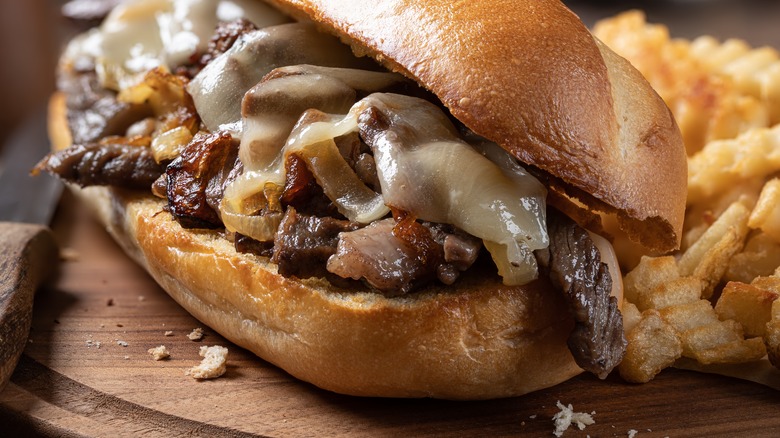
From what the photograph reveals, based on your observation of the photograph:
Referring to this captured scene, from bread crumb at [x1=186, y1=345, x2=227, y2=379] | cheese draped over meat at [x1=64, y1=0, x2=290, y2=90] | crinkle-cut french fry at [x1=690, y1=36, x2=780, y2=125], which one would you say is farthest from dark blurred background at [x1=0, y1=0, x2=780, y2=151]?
bread crumb at [x1=186, y1=345, x2=227, y2=379]

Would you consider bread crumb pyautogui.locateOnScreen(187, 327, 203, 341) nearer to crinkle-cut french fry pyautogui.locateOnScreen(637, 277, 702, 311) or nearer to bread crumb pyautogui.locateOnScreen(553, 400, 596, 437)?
bread crumb pyautogui.locateOnScreen(553, 400, 596, 437)

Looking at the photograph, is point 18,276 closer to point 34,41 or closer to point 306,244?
point 306,244

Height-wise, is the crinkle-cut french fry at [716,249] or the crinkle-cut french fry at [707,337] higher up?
the crinkle-cut french fry at [716,249]

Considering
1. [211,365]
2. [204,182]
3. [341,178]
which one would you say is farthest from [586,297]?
[204,182]

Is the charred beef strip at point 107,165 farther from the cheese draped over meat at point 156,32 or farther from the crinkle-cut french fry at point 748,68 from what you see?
the crinkle-cut french fry at point 748,68

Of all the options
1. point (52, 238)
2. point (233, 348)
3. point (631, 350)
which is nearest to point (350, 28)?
point (233, 348)

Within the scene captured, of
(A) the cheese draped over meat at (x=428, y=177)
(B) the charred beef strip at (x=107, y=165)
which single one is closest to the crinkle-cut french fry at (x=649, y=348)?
(A) the cheese draped over meat at (x=428, y=177)
